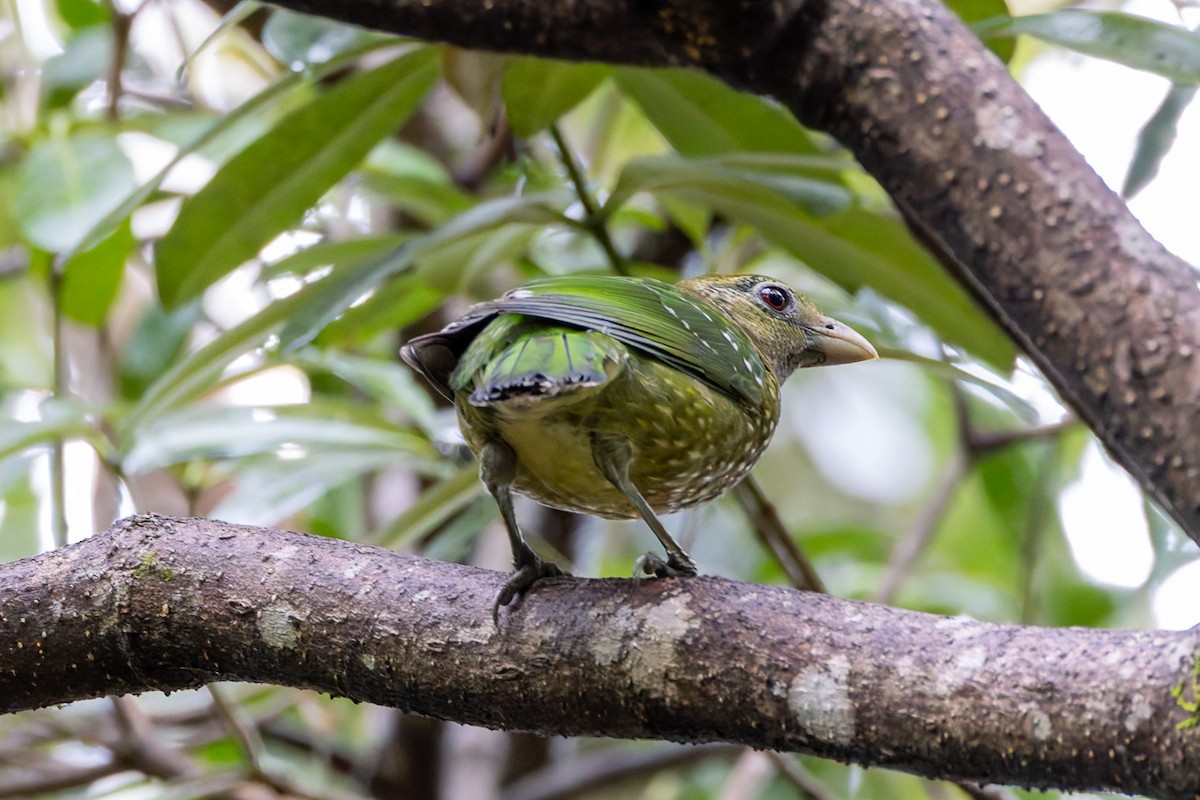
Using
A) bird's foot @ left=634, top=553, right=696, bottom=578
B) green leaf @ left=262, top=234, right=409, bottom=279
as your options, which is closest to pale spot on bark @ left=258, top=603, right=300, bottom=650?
bird's foot @ left=634, top=553, right=696, bottom=578

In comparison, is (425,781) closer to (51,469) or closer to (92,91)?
(51,469)

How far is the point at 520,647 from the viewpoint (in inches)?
53.6

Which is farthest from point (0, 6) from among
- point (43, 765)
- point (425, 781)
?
point (425, 781)

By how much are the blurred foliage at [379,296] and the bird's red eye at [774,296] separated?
99mm

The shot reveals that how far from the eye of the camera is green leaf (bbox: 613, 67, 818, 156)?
7.77 feet

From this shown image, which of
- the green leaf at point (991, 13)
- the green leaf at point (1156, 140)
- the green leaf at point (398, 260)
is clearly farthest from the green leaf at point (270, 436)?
the green leaf at point (1156, 140)

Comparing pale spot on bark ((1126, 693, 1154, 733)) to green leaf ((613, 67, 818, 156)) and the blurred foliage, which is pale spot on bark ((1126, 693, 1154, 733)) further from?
green leaf ((613, 67, 818, 156))

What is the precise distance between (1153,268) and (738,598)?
1.85 feet

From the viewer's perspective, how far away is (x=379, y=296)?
8.19ft

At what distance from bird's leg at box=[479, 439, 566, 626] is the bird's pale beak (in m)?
0.80

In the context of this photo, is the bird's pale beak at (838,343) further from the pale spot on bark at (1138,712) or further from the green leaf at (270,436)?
the pale spot on bark at (1138,712)

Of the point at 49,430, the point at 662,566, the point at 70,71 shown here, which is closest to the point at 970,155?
the point at 662,566

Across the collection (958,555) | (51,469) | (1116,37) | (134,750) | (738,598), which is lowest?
(958,555)

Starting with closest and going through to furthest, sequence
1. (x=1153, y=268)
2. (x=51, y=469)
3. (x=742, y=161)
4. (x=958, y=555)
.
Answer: (x=1153, y=268) < (x=742, y=161) < (x=51, y=469) < (x=958, y=555)
